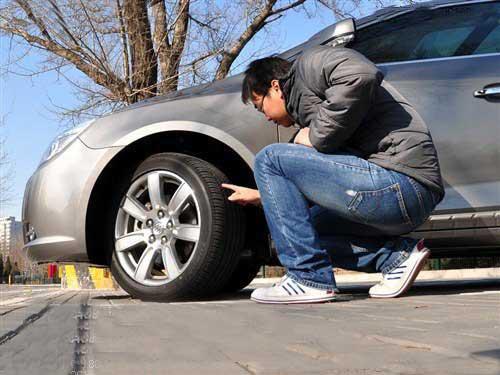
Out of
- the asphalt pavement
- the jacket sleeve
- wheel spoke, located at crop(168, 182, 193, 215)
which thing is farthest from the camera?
wheel spoke, located at crop(168, 182, 193, 215)

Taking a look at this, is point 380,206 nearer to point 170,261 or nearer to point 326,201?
point 326,201

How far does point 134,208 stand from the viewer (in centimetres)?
364

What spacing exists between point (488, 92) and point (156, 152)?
1806mm

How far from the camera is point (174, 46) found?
35.8 ft

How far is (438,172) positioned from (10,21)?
9221 millimetres

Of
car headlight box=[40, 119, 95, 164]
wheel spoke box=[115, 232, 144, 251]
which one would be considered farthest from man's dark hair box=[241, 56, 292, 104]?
car headlight box=[40, 119, 95, 164]

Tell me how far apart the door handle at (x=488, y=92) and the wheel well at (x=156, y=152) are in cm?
126

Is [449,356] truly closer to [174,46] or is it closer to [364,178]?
[364,178]

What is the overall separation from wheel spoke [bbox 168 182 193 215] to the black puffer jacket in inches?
29.1

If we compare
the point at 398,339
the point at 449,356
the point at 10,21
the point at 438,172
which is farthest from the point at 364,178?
the point at 10,21

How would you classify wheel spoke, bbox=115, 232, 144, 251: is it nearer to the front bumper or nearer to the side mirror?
A: the front bumper

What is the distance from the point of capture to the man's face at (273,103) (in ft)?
10.3

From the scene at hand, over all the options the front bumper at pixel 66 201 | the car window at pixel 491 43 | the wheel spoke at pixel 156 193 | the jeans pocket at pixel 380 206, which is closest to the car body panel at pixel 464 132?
the car window at pixel 491 43

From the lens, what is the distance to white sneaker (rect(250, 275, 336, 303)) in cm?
301
